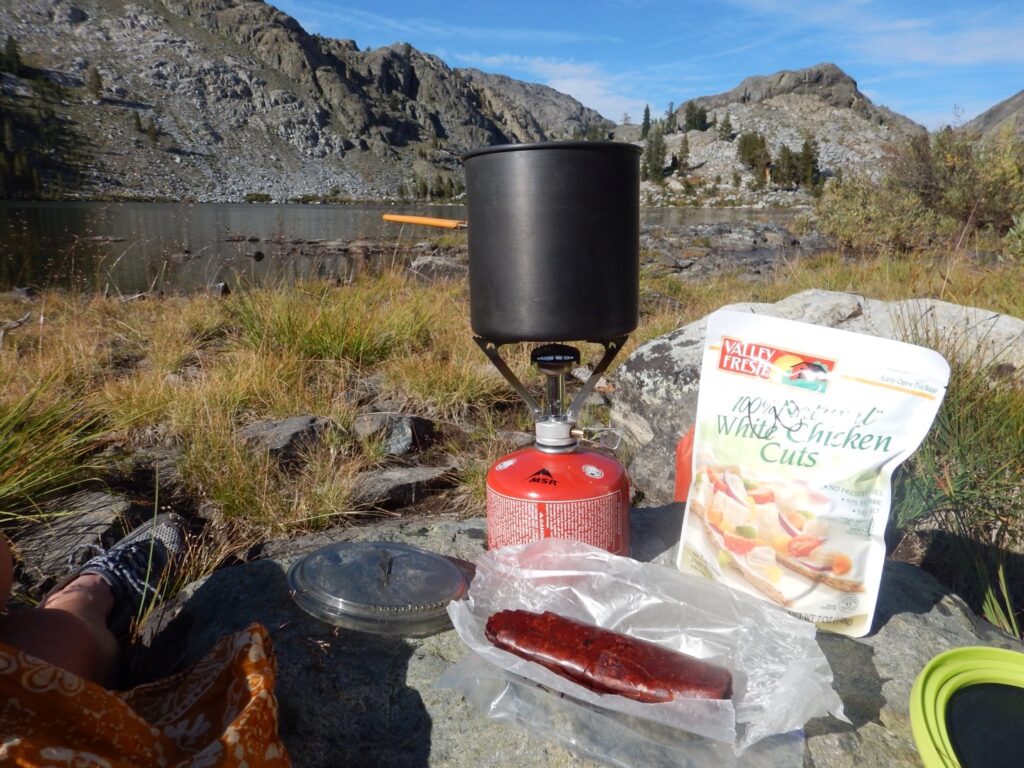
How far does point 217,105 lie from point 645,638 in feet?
326

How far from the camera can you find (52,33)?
82500 millimetres

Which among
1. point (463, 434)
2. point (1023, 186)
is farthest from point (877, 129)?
point (463, 434)

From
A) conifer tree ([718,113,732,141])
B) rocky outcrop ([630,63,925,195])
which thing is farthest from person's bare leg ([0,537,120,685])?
conifer tree ([718,113,732,141])

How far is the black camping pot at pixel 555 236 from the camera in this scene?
1374 mm

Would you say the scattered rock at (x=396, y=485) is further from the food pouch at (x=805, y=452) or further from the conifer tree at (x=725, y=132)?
the conifer tree at (x=725, y=132)

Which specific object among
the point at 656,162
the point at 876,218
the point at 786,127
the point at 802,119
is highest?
the point at 802,119

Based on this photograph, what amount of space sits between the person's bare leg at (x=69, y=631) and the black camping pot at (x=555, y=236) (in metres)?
1.00

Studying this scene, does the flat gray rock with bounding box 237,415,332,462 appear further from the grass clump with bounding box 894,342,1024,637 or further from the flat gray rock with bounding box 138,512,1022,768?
the grass clump with bounding box 894,342,1024,637

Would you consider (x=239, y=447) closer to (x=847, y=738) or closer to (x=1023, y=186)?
(x=847, y=738)

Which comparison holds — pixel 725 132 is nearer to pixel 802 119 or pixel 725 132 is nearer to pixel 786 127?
pixel 786 127

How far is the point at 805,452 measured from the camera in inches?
53.0

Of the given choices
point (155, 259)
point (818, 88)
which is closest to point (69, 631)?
point (155, 259)

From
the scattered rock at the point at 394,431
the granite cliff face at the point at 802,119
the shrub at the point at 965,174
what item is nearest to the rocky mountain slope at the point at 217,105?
the granite cliff face at the point at 802,119

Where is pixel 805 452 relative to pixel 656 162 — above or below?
below
